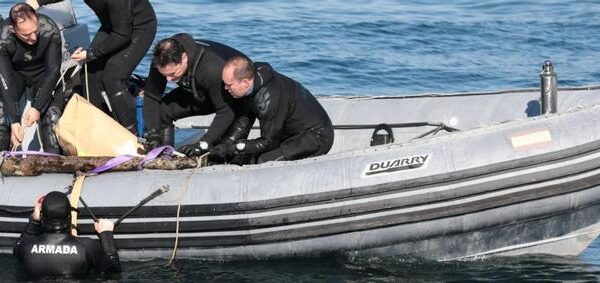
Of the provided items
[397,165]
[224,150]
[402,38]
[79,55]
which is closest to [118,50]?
[79,55]

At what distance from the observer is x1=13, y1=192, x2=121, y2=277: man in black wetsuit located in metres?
7.86

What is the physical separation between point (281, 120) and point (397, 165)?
0.84 m

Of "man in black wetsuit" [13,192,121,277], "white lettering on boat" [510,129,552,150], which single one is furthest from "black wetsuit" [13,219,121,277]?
"white lettering on boat" [510,129,552,150]

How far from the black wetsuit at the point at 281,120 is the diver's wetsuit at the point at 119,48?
0.99 meters

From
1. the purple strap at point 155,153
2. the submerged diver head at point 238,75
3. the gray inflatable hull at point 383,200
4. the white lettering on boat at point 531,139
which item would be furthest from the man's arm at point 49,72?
the white lettering on boat at point 531,139

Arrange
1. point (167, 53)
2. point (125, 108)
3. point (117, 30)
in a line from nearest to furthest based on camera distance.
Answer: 1. point (167, 53)
2. point (117, 30)
3. point (125, 108)

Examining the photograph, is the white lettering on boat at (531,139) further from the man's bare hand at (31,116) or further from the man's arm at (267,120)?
the man's bare hand at (31,116)

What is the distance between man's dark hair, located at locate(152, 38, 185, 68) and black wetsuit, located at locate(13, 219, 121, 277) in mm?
1105

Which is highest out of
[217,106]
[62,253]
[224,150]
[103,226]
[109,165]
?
[217,106]

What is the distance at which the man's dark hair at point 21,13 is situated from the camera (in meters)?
8.45

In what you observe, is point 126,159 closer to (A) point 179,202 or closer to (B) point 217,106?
(A) point 179,202

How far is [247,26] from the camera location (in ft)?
55.1

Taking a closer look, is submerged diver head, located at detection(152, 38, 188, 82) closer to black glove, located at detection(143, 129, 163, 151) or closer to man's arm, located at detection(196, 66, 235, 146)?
man's arm, located at detection(196, 66, 235, 146)

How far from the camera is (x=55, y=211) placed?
7.82m
